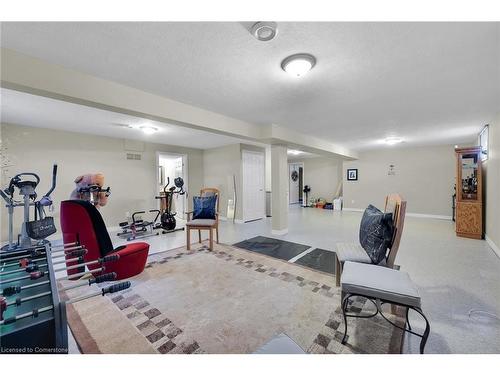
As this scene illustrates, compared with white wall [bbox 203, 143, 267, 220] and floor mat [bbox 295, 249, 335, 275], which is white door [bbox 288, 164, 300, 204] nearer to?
white wall [bbox 203, 143, 267, 220]

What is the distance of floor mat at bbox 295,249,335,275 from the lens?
2783 mm

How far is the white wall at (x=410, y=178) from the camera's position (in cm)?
631

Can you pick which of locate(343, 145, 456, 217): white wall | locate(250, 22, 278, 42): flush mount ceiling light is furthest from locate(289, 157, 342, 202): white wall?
locate(250, 22, 278, 42): flush mount ceiling light

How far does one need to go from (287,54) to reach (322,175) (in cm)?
803

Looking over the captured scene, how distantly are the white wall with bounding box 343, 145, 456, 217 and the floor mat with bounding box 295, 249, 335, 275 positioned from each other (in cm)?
539

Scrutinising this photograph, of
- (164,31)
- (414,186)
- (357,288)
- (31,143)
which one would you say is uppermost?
(164,31)

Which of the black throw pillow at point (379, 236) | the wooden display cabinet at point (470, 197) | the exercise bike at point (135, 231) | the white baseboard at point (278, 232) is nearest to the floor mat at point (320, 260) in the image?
the black throw pillow at point (379, 236)

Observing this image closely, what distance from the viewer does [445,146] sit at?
20.6ft

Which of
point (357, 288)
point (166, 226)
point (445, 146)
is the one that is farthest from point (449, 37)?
point (445, 146)

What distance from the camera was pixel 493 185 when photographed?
3.51 m

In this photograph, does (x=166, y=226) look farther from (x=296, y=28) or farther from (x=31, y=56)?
(x=296, y=28)

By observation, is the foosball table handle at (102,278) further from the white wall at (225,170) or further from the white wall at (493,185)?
the white wall at (493,185)

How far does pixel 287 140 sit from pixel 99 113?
3.43 metres

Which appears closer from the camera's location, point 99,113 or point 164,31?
point 164,31
